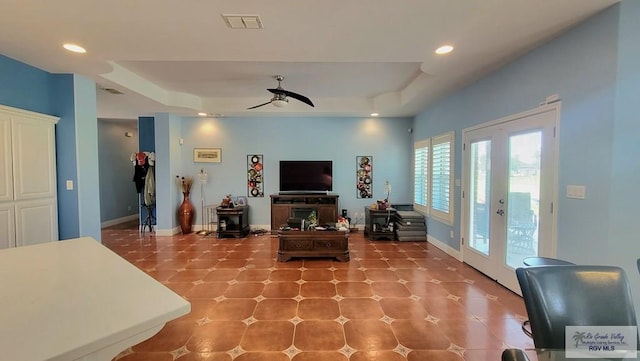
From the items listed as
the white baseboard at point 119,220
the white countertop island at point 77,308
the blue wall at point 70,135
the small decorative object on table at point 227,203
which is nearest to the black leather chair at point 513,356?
the white countertop island at point 77,308

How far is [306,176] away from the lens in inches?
245

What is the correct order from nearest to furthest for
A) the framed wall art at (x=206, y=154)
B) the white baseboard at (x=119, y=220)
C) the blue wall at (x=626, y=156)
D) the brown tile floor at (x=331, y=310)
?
1. the blue wall at (x=626, y=156)
2. the brown tile floor at (x=331, y=310)
3. the framed wall art at (x=206, y=154)
4. the white baseboard at (x=119, y=220)

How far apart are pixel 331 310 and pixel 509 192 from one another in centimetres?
244

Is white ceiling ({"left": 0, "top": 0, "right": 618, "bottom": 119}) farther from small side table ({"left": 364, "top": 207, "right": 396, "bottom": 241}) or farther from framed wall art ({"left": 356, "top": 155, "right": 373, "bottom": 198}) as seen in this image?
small side table ({"left": 364, "top": 207, "right": 396, "bottom": 241})

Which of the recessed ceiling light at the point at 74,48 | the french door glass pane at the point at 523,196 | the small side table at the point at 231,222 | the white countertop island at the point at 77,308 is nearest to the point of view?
the white countertop island at the point at 77,308

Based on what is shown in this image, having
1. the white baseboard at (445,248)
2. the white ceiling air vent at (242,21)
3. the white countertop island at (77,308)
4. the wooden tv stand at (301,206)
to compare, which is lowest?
the white baseboard at (445,248)

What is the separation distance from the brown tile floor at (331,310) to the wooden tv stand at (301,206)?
55.0 inches

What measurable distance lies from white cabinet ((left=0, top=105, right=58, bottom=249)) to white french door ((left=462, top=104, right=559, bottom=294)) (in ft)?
17.9

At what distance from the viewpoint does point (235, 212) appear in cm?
584

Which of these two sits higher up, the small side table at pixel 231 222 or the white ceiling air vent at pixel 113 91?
the white ceiling air vent at pixel 113 91

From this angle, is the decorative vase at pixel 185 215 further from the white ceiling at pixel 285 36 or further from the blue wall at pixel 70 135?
the white ceiling at pixel 285 36

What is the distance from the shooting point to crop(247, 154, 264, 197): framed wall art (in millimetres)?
6355

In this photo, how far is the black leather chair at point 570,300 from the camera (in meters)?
1.22

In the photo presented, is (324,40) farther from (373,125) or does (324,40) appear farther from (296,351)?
(373,125)
